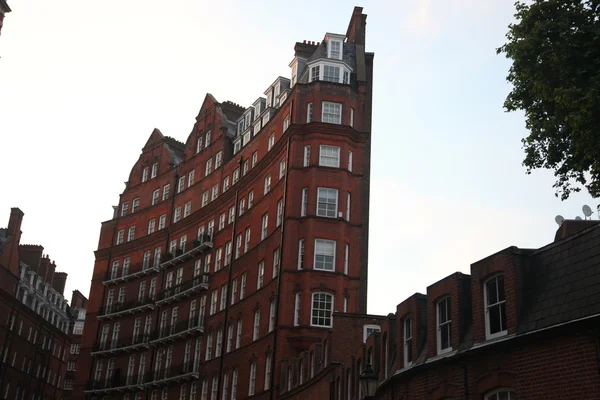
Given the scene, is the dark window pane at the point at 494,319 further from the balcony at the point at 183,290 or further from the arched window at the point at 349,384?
the balcony at the point at 183,290

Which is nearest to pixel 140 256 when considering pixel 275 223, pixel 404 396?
pixel 275 223

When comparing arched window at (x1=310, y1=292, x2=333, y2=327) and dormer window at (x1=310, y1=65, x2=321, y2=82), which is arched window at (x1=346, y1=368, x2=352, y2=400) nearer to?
arched window at (x1=310, y1=292, x2=333, y2=327)

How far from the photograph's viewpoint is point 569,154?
21.2 meters

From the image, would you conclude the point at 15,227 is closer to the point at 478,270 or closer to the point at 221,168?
the point at 221,168

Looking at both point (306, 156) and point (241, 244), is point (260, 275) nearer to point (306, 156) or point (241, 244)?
point (241, 244)

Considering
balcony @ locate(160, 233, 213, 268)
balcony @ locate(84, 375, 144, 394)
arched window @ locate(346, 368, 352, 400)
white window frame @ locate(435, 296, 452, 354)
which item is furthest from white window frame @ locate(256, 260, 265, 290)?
white window frame @ locate(435, 296, 452, 354)

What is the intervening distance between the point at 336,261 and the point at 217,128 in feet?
79.9

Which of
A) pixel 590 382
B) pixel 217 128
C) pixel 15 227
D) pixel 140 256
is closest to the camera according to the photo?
pixel 590 382

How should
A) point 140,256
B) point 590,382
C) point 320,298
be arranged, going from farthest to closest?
1. point 140,256
2. point 320,298
3. point 590,382

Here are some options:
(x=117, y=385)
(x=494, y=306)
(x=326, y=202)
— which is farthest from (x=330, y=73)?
(x=117, y=385)

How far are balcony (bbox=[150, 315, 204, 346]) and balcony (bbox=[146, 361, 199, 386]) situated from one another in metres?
2.27

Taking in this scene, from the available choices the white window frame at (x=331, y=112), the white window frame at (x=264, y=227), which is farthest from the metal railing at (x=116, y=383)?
the white window frame at (x=331, y=112)

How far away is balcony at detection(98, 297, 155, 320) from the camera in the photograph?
63375 mm

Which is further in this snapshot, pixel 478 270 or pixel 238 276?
pixel 238 276
